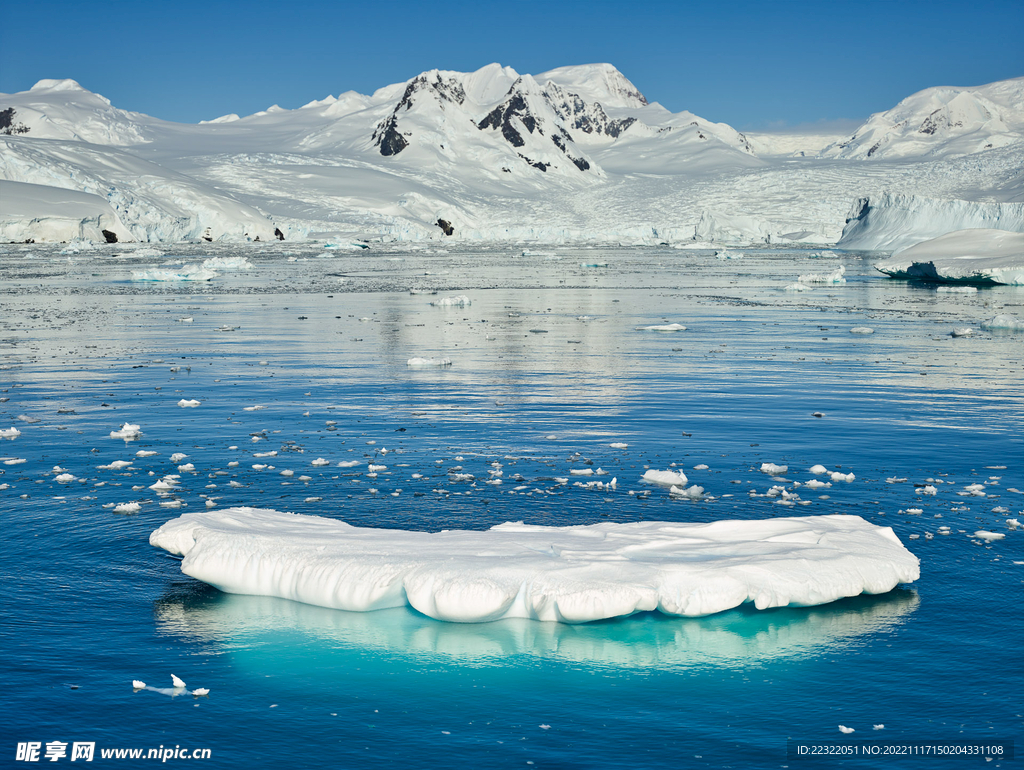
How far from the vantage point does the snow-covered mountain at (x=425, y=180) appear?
297 feet

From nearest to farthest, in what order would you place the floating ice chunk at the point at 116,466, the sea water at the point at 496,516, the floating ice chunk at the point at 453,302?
1. the sea water at the point at 496,516
2. the floating ice chunk at the point at 116,466
3. the floating ice chunk at the point at 453,302

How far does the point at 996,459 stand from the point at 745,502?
3.49 meters

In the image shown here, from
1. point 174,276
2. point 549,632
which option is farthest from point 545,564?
point 174,276

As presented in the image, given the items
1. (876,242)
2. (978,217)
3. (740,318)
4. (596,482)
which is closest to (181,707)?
(596,482)

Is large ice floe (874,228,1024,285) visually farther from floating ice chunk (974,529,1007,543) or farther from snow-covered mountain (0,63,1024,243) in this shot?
floating ice chunk (974,529,1007,543)

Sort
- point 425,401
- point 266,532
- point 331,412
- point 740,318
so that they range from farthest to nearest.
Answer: point 740,318, point 425,401, point 331,412, point 266,532

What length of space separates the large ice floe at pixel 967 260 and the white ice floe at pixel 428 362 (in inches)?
1108

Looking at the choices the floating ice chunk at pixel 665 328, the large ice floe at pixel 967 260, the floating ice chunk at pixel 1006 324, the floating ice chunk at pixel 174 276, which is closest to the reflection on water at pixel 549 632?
the floating ice chunk at pixel 665 328

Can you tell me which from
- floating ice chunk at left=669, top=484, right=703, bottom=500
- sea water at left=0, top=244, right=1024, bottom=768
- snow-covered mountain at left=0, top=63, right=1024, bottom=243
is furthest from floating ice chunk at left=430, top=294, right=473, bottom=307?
snow-covered mountain at left=0, top=63, right=1024, bottom=243

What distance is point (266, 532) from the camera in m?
7.14

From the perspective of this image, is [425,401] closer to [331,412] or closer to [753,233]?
[331,412]

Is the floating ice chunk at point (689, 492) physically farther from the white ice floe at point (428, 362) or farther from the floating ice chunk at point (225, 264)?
the floating ice chunk at point (225, 264)

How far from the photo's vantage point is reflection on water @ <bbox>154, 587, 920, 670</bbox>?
589 cm

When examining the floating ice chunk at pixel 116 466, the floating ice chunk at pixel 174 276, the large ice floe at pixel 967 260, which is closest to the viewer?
the floating ice chunk at pixel 116 466
